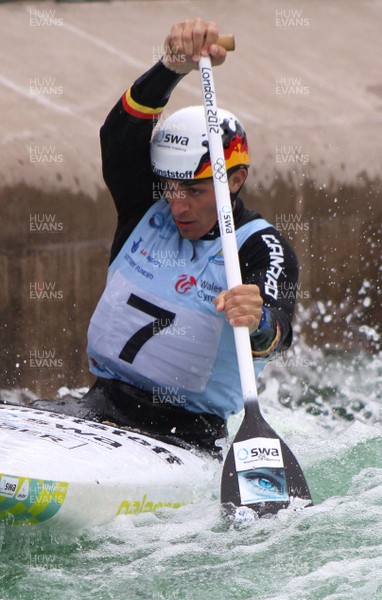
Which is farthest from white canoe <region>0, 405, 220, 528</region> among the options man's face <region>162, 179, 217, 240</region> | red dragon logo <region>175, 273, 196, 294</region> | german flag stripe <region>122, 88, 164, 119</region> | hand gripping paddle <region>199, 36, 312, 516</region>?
german flag stripe <region>122, 88, 164, 119</region>

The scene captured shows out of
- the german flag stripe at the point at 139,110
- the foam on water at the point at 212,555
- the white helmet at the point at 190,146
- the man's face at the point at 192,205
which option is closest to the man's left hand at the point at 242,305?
the man's face at the point at 192,205

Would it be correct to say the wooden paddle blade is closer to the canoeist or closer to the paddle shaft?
the paddle shaft

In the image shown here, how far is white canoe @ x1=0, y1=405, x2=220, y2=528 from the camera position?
11.0 ft

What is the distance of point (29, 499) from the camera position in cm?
331

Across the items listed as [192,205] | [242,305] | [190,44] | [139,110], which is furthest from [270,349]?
[190,44]

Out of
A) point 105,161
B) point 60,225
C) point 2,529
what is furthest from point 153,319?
point 60,225

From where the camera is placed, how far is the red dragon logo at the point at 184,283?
4031 millimetres

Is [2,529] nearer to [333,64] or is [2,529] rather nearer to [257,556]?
[257,556]

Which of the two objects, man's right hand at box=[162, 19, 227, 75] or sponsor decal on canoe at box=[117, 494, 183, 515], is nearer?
sponsor decal on canoe at box=[117, 494, 183, 515]

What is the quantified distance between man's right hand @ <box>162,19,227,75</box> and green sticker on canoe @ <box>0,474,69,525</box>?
152 cm

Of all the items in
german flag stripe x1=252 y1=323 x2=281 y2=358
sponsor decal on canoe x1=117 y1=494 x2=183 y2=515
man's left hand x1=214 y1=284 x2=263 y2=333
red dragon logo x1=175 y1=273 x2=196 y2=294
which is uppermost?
red dragon logo x1=175 y1=273 x2=196 y2=294

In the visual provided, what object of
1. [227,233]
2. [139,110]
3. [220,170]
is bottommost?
[227,233]

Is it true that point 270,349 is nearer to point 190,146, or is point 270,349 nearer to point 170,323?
point 170,323

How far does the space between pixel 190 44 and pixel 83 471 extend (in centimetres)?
149
